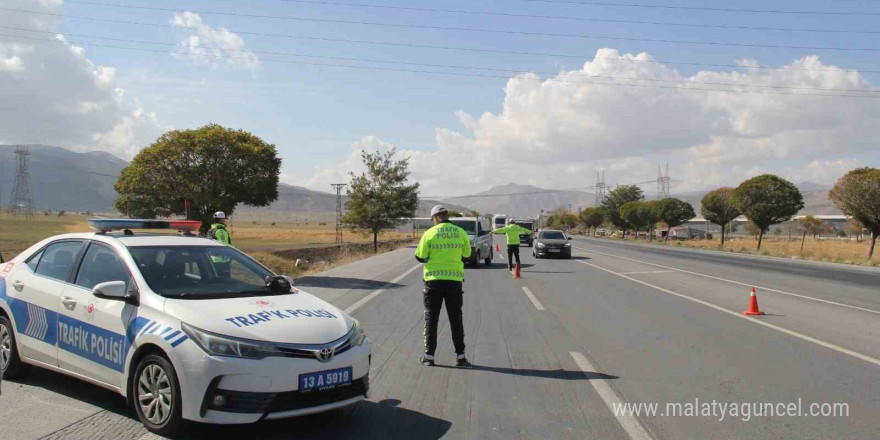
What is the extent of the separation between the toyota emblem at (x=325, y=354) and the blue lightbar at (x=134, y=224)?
2.82 metres

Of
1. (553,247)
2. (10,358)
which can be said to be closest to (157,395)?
(10,358)

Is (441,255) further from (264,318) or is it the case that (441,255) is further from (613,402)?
(264,318)

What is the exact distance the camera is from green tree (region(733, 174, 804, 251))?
4378 centimetres

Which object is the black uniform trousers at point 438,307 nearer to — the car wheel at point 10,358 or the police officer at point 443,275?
the police officer at point 443,275

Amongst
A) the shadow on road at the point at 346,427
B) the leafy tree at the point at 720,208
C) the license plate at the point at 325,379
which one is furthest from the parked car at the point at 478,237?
the leafy tree at the point at 720,208

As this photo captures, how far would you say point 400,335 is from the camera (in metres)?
8.93

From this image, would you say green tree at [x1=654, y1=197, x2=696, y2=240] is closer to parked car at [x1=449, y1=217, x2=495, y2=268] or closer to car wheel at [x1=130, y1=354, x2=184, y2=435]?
parked car at [x1=449, y1=217, x2=495, y2=268]

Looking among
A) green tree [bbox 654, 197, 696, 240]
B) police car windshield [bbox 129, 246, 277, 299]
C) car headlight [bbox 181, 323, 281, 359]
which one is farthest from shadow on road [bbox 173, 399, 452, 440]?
green tree [bbox 654, 197, 696, 240]

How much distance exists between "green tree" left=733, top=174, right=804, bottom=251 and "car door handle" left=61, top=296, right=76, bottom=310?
1800 inches

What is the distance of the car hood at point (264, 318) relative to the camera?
4543mm

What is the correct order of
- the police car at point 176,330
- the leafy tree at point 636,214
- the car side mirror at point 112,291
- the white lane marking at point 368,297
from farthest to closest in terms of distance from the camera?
1. the leafy tree at point 636,214
2. the white lane marking at point 368,297
3. the car side mirror at point 112,291
4. the police car at point 176,330

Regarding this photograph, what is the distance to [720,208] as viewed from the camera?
52969mm

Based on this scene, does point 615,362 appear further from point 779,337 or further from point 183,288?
point 183,288

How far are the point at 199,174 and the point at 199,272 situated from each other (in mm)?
14762
